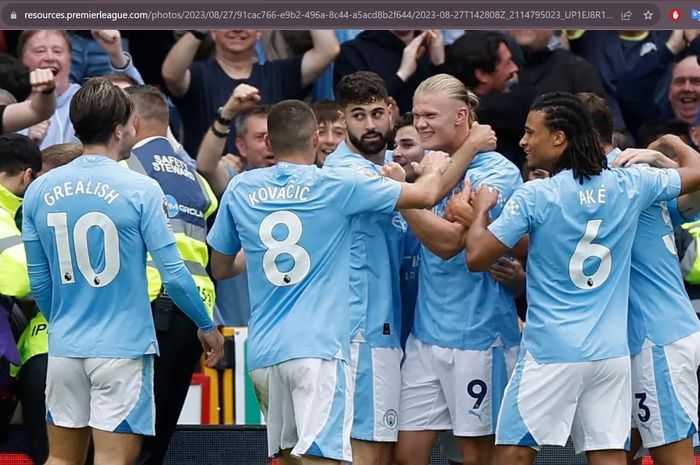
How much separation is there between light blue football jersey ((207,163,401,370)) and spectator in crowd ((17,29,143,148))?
338 cm

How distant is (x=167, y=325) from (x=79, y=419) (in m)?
1.19

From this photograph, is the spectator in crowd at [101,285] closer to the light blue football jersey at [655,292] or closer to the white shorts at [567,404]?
the white shorts at [567,404]

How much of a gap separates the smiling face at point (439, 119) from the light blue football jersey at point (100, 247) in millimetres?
1572

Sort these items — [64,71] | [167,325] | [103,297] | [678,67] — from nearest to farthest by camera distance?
[103,297] < [167,325] < [64,71] < [678,67]

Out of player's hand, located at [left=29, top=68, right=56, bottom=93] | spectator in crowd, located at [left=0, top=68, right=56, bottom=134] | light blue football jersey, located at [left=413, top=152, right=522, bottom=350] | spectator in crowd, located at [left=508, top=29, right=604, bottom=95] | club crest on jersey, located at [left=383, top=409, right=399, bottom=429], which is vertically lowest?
club crest on jersey, located at [left=383, top=409, right=399, bottom=429]

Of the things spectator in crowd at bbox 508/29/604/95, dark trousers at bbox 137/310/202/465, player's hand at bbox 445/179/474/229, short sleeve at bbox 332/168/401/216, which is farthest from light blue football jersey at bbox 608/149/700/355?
spectator in crowd at bbox 508/29/604/95

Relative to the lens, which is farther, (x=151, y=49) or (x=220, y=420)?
(x=151, y=49)

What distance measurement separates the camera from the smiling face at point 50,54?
10.5 meters

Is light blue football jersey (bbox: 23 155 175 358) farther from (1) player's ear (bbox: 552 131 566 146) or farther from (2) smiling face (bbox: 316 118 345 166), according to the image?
(2) smiling face (bbox: 316 118 345 166)

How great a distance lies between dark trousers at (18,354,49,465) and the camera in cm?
819

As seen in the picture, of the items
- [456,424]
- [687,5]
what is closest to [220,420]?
[456,424]

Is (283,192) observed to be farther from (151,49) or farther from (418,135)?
(151,49)

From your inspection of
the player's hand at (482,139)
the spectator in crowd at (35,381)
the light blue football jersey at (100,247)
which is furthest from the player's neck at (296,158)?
the spectator in crowd at (35,381)

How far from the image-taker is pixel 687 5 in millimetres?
8891
